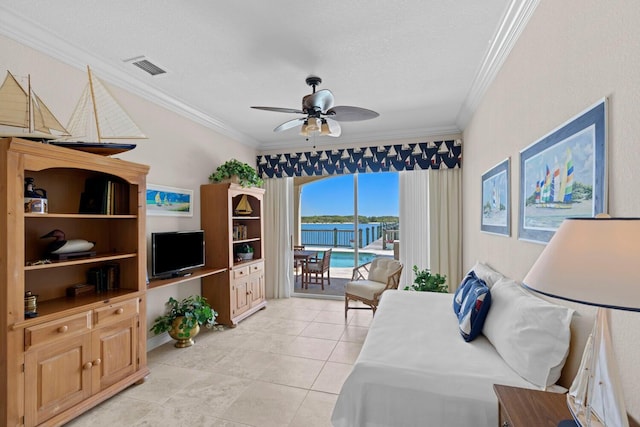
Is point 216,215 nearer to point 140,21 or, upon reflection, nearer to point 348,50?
point 140,21

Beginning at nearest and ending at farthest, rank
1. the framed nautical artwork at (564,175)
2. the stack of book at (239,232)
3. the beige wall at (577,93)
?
1. the beige wall at (577,93)
2. the framed nautical artwork at (564,175)
3. the stack of book at (239,232)

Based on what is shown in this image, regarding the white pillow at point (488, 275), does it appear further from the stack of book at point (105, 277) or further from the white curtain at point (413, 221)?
the stack of book at point (105, 277)

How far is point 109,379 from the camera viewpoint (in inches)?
92.8

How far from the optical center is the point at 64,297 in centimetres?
240

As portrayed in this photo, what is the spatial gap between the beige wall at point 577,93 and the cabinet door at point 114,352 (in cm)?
306

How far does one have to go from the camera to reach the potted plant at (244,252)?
4.55 m

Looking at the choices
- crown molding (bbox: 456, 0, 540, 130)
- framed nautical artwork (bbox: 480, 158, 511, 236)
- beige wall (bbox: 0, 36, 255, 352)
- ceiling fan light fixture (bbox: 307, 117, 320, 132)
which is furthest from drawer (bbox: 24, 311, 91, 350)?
crown molding (bbox: 456, 0, 540, 130)

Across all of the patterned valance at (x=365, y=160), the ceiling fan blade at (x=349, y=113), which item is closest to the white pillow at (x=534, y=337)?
the ceiling fan blade at (x=349, y=113)

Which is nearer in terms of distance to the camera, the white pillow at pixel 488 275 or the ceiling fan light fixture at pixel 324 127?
the white pillow at pixel 488 275

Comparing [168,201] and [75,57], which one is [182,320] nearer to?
[168,201]

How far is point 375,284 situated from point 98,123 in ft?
11.7

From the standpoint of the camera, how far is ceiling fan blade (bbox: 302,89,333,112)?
8.86 feet

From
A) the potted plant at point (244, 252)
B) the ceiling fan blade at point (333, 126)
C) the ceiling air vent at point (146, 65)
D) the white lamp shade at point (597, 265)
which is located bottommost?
the potted plant at point (244, 252)

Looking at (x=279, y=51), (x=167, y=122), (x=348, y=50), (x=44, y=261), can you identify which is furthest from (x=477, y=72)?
(x=44, y=261)
